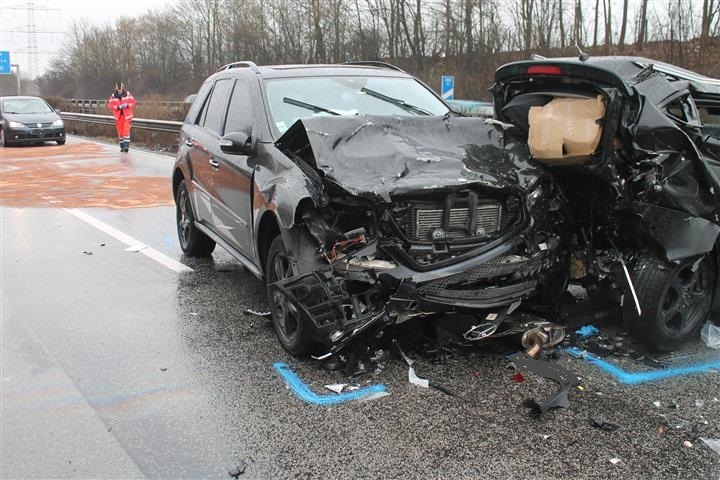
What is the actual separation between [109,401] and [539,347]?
8.80 ft

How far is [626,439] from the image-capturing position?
3191 millimetres

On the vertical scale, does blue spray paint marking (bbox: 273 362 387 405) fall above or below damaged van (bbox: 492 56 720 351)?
below

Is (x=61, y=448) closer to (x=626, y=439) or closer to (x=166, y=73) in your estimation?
(x=626, y=439)

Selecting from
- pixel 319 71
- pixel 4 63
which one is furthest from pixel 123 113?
pixel 4 63

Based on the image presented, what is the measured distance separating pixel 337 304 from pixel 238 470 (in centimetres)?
112

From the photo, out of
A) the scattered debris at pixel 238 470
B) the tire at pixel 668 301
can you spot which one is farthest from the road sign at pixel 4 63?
the tire at pixel 668 301

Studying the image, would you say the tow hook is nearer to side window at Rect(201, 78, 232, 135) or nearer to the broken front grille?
the broken front grille

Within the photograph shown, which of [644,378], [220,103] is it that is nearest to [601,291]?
[644,378]

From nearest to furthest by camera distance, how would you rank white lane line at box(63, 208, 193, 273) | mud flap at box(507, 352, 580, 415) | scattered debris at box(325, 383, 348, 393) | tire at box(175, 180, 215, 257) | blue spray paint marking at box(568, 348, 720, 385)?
mud flap at box(507, 352, 580, 415) < scattered debris at box(325, 383, 348, 393) < blue spray paint marking at box(568, 348, 720, 385) < white lane line at box(63, 208, 193, 273) < tire at box(175, 180, 215, 257)

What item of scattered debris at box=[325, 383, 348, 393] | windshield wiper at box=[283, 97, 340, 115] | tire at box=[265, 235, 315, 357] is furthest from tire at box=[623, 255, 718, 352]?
windshield wiper at box=[283, 97, 340, 115]

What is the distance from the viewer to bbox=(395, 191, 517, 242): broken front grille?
3771 mm

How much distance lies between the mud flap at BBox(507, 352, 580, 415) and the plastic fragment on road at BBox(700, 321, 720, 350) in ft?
4.76

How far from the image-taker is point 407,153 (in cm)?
415

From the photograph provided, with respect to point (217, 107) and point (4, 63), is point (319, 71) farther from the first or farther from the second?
point (4, 63)
